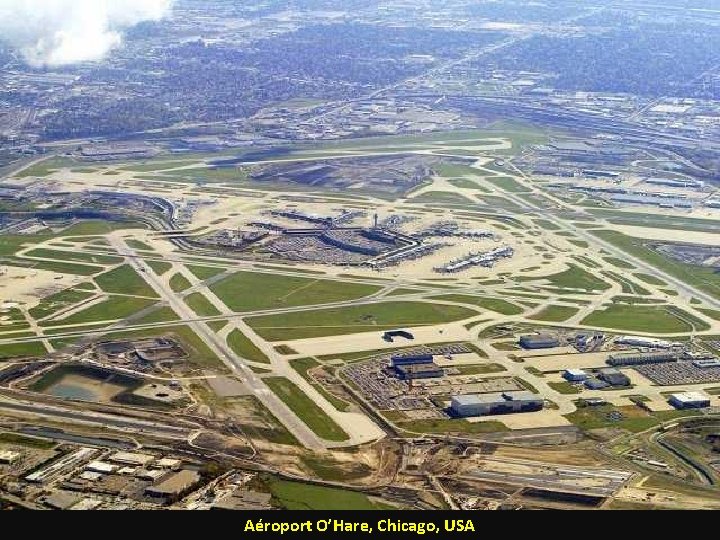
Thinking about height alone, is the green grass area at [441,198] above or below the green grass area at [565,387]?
below

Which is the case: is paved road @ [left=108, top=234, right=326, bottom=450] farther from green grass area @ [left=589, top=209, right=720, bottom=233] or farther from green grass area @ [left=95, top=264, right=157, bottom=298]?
green grass area @ [left=589, top=209, right=720, bottom=233]

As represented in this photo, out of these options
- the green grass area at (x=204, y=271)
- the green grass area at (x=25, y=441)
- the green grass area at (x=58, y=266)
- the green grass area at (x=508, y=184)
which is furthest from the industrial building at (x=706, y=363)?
the green grass area at (x=508, y=184)

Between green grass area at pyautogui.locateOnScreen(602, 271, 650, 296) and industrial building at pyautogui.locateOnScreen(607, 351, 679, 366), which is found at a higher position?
industrial building at pyautogui.locateOnScreen(607, 351, 679, 366)

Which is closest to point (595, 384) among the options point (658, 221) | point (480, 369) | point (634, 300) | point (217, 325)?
point (480, 369)

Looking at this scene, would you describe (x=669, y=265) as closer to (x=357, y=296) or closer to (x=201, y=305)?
(x=357, y=296)

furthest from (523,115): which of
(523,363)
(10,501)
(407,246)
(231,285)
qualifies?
(10,501)

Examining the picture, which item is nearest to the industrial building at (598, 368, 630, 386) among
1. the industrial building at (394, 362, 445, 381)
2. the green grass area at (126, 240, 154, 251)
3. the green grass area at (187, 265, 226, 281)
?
the industrial building at (394, 362, 445, 381)

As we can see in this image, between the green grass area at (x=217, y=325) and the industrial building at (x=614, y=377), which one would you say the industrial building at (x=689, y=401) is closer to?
the industrial building at (x=614, y=377)
